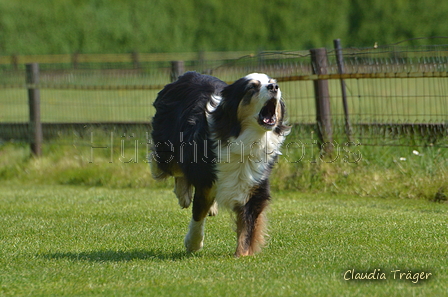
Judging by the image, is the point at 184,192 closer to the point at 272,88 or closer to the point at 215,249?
the point at 215,249

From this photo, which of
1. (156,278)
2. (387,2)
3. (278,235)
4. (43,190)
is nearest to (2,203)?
(43,190)

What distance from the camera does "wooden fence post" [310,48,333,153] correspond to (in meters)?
9.51

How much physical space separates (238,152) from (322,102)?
4.60 metres

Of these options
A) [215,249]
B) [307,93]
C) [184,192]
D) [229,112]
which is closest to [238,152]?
[229,112]

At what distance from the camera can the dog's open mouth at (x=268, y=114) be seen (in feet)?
16.8

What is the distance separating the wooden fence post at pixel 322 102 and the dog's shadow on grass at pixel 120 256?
174 inches

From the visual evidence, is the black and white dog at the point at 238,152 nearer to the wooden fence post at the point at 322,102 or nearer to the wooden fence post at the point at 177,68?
the wooden fence post at the point at 322,102

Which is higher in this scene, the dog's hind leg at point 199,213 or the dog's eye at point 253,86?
the dog's eye at point 253,86

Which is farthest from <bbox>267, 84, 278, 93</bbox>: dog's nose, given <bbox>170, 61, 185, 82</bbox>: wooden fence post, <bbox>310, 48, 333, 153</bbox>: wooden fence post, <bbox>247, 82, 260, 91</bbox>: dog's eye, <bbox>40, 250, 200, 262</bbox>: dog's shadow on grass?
<bbox>170, 61, 185, 82</bbox>: wooden fence post

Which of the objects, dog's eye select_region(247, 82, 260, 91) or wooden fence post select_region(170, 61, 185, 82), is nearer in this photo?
dog's eye select_region(247, 82, 260, 91)

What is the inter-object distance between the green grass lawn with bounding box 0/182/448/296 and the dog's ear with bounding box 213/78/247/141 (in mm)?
1023

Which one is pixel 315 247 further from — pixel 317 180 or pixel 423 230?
pixel 317 180

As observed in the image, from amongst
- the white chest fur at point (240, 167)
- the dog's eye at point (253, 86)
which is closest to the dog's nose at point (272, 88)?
the dog's eye at point (253, 86)

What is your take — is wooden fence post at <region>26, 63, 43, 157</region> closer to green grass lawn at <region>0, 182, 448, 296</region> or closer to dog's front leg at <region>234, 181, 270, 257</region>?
green grass lawn at <region>0, 182, 448, 296</region>
